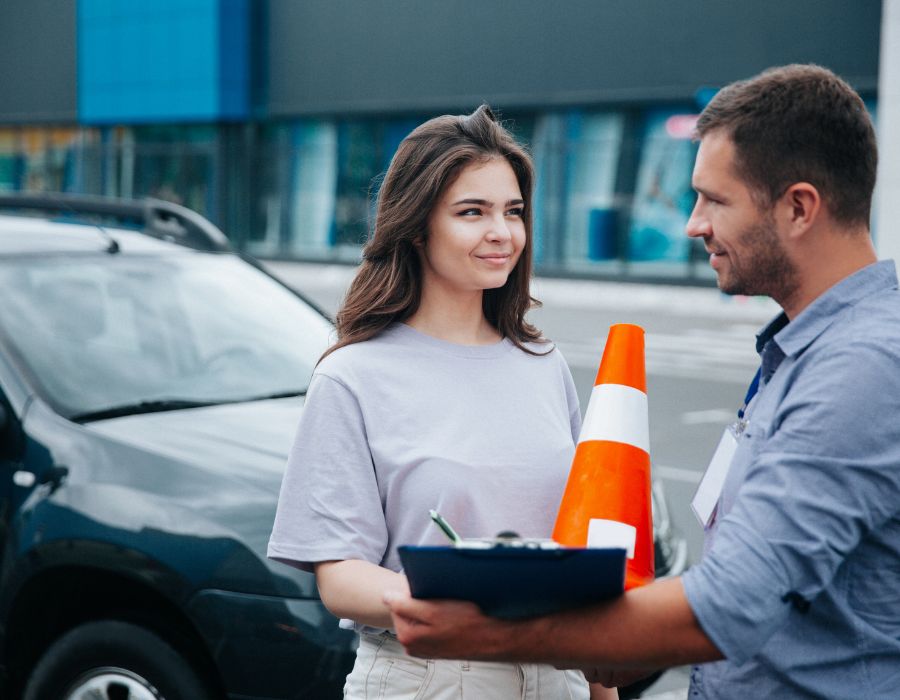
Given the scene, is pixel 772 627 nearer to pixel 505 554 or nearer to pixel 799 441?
pixel 799 441

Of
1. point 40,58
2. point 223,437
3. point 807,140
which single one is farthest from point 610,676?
point 40,58

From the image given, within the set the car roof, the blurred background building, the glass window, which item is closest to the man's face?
the car roof

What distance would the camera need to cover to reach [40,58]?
32.1 meters

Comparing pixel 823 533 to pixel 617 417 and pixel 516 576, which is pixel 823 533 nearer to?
pixel 516 576

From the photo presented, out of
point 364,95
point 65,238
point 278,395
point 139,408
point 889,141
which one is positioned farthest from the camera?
point 364,95

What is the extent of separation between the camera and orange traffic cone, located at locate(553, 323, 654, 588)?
6.68ft

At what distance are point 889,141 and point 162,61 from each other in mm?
18214

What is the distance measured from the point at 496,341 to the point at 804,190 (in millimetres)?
888

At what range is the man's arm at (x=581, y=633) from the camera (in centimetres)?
165

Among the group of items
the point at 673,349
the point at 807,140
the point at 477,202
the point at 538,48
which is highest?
the point at 538,48

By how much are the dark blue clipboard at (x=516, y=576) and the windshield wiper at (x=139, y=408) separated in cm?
223

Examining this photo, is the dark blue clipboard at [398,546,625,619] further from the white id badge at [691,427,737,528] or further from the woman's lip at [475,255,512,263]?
the woman's lip at [475,255,512,263]

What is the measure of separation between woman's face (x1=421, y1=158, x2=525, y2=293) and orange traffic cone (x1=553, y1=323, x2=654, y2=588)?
282 millimetres

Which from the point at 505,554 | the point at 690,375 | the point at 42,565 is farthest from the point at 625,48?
the point at 505,554
